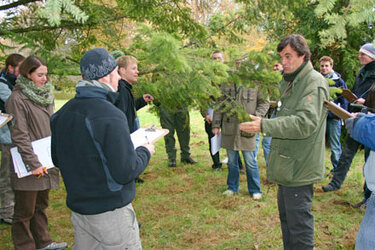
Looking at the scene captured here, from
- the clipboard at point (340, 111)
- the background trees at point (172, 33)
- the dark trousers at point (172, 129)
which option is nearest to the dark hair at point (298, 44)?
the background trees at point (172, 33)

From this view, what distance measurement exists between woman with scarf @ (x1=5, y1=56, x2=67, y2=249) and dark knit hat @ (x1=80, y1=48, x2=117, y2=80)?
1425 millimetres

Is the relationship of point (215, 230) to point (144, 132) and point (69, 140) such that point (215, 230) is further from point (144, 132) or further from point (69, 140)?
point (69, 140)

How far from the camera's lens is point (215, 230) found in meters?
3.88

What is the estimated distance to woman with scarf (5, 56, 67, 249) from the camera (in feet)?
9.69

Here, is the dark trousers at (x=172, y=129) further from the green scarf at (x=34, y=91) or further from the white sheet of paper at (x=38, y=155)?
the white sheet of paper at (x=38, y=155)

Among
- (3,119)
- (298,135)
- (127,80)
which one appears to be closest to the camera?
(298,135)

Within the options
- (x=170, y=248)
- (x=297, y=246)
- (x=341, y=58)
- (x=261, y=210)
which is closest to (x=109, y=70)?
(x=297, y=246)

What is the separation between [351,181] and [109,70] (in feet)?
16.5

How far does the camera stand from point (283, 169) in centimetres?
258

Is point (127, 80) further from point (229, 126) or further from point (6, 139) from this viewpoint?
point (229, 126)

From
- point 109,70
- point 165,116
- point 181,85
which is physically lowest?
point 165,116

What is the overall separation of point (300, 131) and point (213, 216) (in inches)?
90.2

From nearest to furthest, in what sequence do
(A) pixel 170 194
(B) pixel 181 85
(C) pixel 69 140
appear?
1. (C) pixel 69 140
2. (B) pixel 181 85
3. (A) pixel 170 194

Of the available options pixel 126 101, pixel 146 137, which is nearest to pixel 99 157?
pixel 146 137
